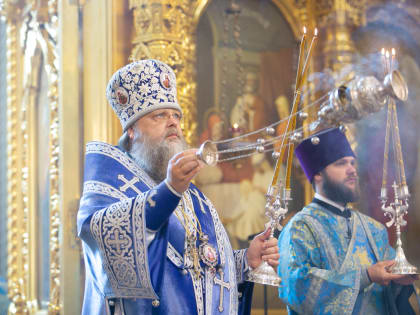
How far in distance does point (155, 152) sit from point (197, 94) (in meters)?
2.26

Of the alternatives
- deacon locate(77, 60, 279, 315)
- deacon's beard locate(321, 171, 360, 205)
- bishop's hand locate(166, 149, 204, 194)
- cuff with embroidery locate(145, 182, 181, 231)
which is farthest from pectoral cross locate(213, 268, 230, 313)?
deacon's beard locate(321, 171, 360, 205)

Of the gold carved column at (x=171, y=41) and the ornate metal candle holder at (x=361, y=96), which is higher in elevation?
the gold carved column at (x=171, y=41)

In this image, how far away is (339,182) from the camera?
4.82m

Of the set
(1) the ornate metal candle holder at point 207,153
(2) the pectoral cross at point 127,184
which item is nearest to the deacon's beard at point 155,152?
(2) the pectoral cross at point 127,184

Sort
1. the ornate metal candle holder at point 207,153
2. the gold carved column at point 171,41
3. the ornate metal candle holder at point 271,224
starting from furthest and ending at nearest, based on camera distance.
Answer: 1. the gold carved column at point 171,41
2. the ornate metal candle holder at point 271,224
3. the ornate metal candle holder at point 207,153

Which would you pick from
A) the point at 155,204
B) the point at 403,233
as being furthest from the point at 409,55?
the point at 155,204

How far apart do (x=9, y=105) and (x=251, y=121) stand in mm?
2191

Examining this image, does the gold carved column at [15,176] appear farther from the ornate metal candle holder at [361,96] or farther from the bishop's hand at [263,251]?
the ornate metal candle holder at [361,96]

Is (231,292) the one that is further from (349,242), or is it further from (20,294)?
(20,294)

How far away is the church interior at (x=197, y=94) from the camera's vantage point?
5488 millimetres

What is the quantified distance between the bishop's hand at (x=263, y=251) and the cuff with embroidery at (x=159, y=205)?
59 cm

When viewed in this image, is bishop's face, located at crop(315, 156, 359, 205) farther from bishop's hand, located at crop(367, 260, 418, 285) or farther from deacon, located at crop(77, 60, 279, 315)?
deacon, located at crop(77, 60, 279, 315)

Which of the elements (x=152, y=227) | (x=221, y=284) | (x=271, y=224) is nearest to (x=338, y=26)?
(x=271, y=224)

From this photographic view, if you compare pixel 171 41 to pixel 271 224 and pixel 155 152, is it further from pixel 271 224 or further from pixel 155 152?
pixel 271 224
